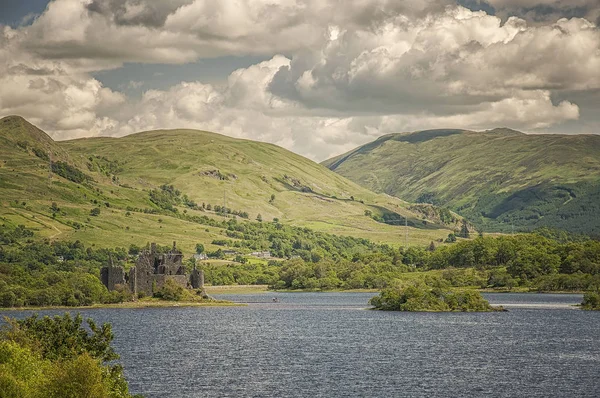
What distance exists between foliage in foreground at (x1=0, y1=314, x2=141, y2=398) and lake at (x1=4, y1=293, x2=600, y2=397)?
1064 cm

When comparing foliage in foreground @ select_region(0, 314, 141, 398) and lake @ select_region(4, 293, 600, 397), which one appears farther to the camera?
lake @ select_region(4, 293, 600, 397)

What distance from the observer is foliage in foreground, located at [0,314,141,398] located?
66.5 meters

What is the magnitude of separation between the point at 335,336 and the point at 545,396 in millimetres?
64824

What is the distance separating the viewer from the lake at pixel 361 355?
103m

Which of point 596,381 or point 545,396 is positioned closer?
point 545,396

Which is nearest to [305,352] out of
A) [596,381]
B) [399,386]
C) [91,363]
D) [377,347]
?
[377,347]

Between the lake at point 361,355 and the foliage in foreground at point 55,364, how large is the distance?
1064cm

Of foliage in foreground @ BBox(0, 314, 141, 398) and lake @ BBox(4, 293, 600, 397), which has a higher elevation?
foliage in foreground @ BBox(0, 314, 141, 398)

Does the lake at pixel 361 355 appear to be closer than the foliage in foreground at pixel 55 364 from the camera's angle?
No

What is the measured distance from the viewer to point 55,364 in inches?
3024

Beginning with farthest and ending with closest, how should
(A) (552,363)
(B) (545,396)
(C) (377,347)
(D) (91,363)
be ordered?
(C) (377,347), (A) (552,363), (B) (545,396), (D) (91,363)

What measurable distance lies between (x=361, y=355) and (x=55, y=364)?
211 ft

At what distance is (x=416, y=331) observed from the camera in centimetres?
16738

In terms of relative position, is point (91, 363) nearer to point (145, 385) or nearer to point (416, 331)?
point (145, 385)
